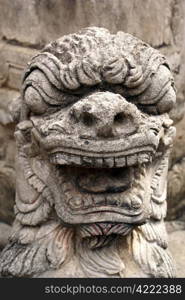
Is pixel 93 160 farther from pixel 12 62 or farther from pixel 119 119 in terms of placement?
pixel 12 62

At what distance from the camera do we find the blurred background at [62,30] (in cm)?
314

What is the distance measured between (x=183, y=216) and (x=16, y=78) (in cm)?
101

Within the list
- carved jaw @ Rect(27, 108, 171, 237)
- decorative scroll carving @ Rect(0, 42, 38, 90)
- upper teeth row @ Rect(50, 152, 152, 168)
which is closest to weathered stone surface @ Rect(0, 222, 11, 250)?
decorative scroll carving @ Rect(0, 42, 38, 90)

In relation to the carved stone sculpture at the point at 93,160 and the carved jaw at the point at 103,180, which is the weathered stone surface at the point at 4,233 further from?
the carved jaw at the point at 103,180

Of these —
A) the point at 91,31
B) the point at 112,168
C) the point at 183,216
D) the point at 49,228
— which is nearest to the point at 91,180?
the point at 112,168

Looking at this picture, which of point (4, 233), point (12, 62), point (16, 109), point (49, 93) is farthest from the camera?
point (4, 233)

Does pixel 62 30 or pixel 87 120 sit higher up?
pixel 62 30

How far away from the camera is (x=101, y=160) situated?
236 centimetres

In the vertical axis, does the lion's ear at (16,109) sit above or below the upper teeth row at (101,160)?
above

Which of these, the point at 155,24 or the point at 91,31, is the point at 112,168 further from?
the point at 155,24

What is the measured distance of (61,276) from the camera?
2.52 m

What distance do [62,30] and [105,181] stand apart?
36.4 inches

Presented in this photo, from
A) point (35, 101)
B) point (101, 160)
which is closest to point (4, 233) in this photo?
point (35, 101)

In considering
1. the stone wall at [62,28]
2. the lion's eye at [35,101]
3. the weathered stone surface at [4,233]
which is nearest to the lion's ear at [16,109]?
the lion's eye at [35,101]
